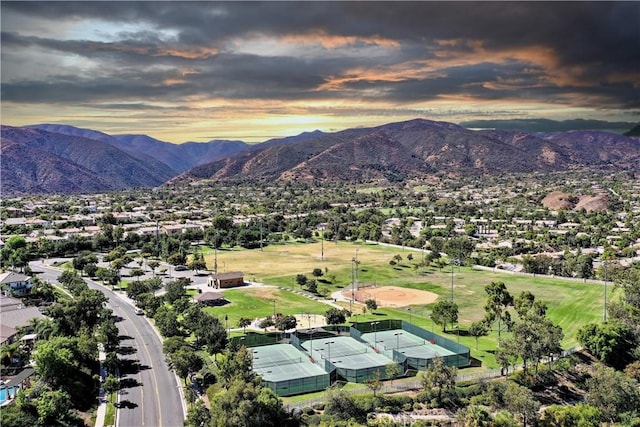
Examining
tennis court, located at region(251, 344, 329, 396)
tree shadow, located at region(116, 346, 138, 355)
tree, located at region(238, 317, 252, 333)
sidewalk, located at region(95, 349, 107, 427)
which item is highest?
tree, located at region(238, 317, 252, 333)

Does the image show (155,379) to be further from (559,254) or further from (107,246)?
(559,254)

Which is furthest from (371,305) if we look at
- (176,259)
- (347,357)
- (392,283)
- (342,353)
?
(176,259)

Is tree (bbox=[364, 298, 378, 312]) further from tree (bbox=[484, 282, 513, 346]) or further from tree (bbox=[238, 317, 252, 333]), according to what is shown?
tree (bbox=[238, 317, 252, 333])

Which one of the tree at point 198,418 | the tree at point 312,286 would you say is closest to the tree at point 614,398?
the tree at point 198,418

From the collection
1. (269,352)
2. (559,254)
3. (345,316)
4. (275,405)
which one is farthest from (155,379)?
(559,254)

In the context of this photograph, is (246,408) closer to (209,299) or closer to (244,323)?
(244,323)

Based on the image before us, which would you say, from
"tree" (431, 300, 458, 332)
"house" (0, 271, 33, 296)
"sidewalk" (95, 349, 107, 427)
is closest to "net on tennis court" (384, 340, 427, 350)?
"tree" (431, 300, 458, 332)

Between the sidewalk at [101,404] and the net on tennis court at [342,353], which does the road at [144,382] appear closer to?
the sidewalk at [101,404]
